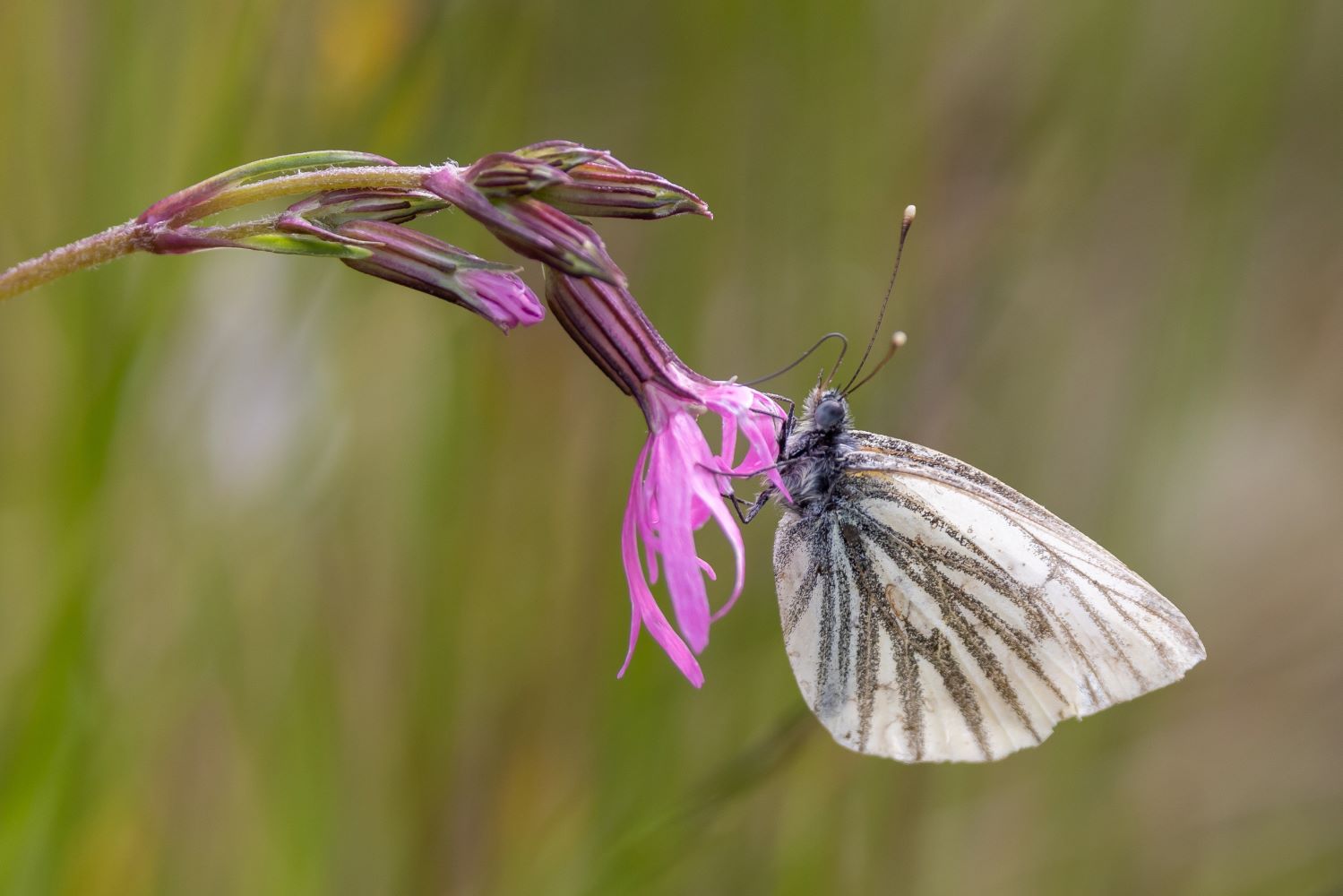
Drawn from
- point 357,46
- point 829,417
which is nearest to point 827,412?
point 829,417

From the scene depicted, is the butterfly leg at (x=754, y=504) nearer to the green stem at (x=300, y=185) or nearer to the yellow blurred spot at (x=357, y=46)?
the green stem at (x=300, y=185)

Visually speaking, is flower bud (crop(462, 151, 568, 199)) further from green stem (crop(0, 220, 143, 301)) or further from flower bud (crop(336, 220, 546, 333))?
green stem (crop(0, 220, 143, 301))

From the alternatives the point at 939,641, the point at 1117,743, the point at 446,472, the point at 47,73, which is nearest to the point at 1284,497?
the point at 1117,743

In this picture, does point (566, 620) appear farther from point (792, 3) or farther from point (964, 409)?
point (792, 3)

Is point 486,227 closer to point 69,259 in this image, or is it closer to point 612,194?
point 612,194

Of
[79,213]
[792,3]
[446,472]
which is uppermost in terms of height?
[792,3]

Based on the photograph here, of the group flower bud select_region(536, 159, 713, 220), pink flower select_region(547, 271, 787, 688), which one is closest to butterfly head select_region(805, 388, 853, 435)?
pink flower select_region(547, 271, 787, 688)

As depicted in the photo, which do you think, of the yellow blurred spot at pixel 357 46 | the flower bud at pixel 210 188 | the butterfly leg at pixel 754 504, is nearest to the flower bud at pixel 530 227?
the flower bud at pixel 210 188
